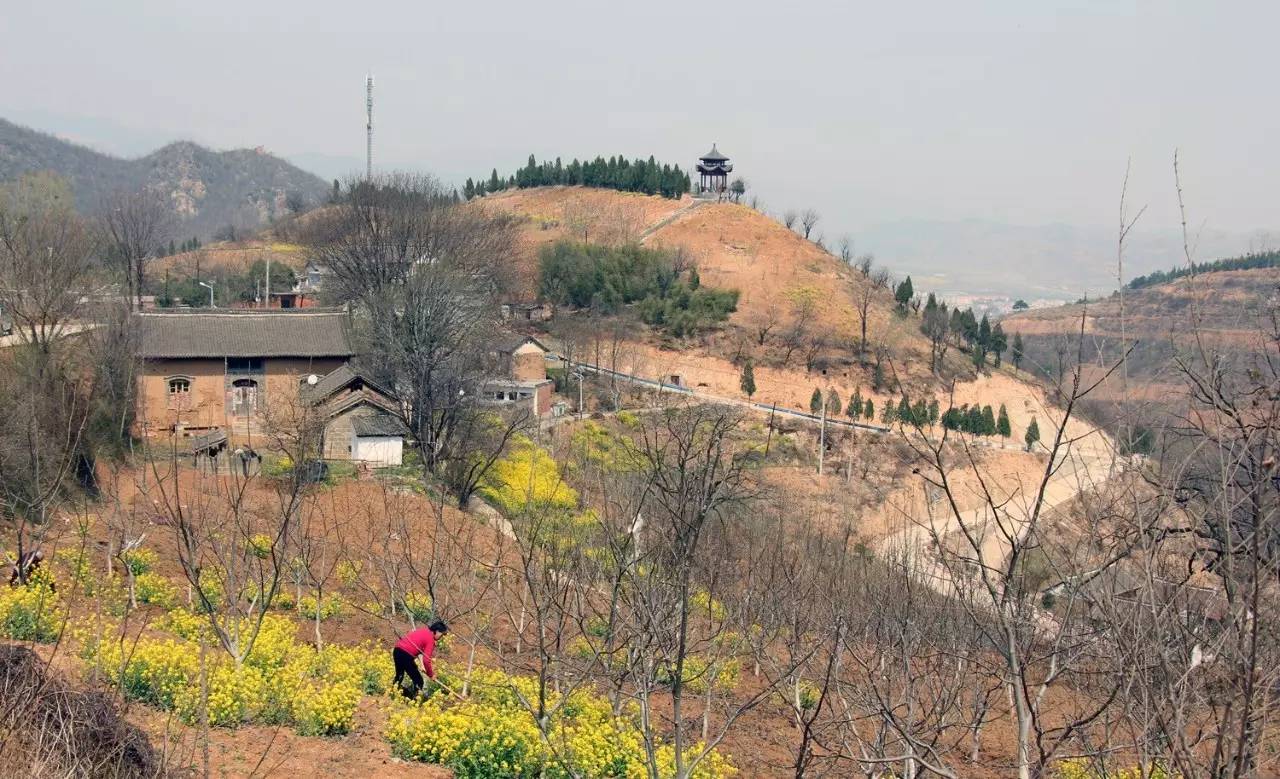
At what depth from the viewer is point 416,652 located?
945 centimetres

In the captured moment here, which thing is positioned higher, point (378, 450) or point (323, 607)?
point (378, 450)

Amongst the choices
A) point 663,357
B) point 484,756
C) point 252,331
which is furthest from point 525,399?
point 484,756

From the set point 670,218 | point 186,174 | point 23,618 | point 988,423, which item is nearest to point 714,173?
point 670,218

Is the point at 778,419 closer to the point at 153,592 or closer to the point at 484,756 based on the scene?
the point at 153,592

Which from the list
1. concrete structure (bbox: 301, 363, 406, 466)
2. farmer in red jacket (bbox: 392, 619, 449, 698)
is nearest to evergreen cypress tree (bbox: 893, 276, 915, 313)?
concrete structure (bbox: 301, 363, 406, 466)

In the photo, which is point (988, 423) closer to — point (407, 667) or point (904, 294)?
point (904, 294)

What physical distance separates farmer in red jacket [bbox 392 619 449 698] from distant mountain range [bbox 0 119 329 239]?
145976mm

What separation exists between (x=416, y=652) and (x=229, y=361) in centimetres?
2540

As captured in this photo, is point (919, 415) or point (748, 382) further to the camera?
point (748, 382)

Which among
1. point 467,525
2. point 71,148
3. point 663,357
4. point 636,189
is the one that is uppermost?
point 71,148

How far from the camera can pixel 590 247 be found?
54.3 m

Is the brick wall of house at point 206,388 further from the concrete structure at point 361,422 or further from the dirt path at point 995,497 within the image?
the dirt path at point 995,497

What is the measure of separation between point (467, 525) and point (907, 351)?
34706mm

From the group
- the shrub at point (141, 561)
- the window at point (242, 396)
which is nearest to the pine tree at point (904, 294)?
the window at point (242, 396)
